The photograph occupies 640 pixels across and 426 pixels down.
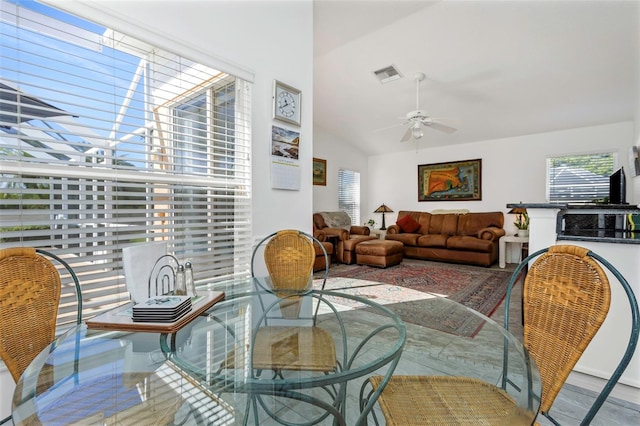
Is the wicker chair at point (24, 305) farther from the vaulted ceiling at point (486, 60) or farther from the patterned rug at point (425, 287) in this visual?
the vaulted ceiling at point (486, 60)

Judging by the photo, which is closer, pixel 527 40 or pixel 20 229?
pixel 20 229

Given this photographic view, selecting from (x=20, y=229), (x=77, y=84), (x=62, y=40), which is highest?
(x=62, y=40)

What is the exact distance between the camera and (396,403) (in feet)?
3.31

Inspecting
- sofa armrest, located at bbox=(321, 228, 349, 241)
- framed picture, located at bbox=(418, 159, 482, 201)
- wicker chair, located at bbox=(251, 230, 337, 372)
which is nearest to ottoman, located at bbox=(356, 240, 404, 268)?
sofa armrest, located at bbox=(321, 228, 349, 241)

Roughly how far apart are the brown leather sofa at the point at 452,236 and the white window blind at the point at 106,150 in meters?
4.64

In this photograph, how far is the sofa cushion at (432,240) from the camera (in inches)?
221

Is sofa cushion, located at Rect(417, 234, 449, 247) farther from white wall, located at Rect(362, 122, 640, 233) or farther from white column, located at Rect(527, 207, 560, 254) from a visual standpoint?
white column, located at Rect(527, 207, 560, 254)

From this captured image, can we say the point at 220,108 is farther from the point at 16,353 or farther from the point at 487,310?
the point at 487,310

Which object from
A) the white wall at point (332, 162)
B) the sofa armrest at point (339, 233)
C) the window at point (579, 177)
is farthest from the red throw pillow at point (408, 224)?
the window at point (579, 177)

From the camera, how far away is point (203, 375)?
0.99 m

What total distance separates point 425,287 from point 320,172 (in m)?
3.49

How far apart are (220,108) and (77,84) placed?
2.69 ft

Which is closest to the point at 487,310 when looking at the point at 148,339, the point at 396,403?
the point at 396,403

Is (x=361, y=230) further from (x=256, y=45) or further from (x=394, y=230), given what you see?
(x=256, y=45)
